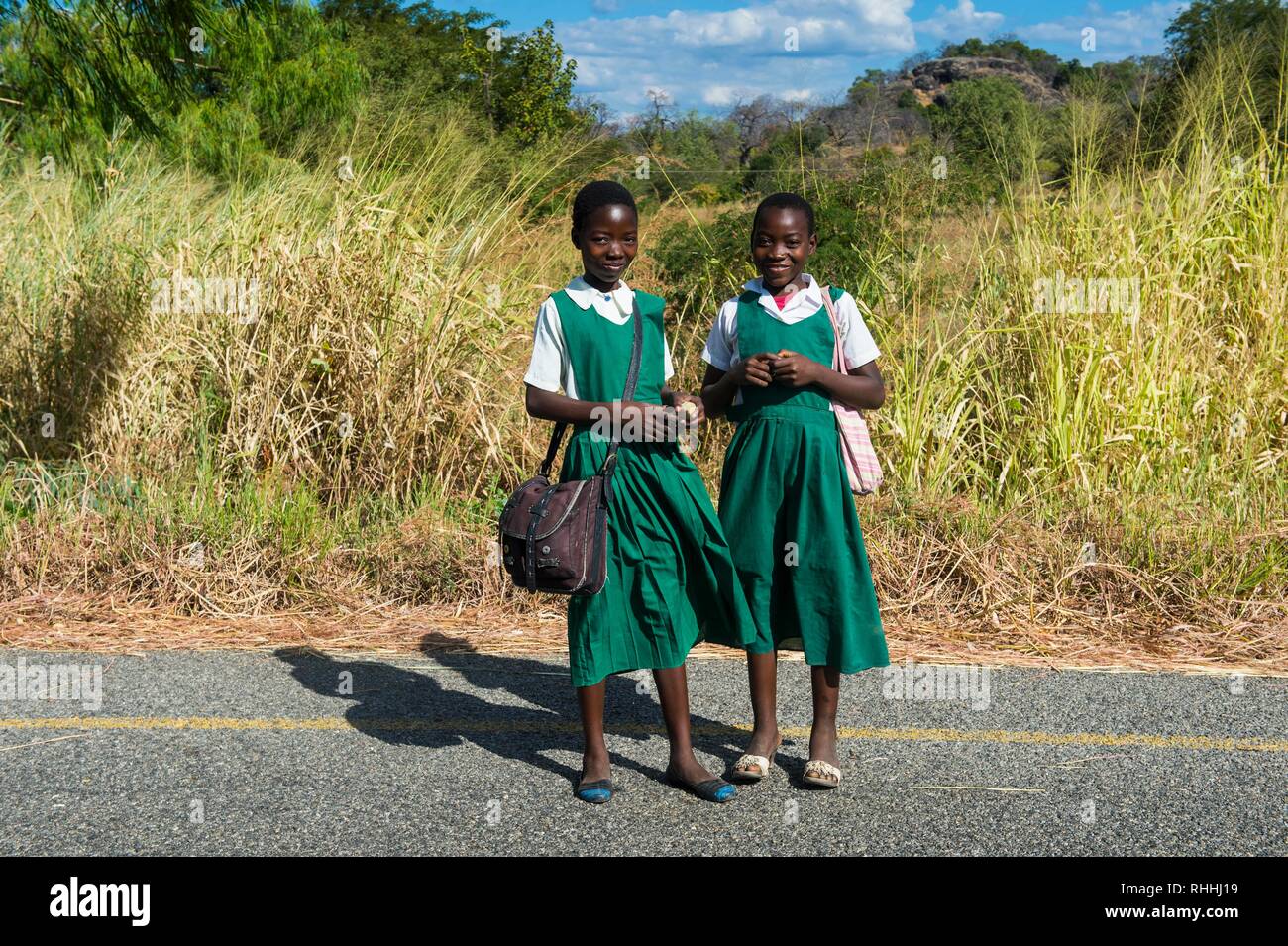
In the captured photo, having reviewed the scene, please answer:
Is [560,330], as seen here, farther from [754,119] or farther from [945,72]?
[945,72]

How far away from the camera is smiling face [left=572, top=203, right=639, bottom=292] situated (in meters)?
3.70

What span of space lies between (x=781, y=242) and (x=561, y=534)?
1.10 metres

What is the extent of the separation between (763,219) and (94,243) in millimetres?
5256

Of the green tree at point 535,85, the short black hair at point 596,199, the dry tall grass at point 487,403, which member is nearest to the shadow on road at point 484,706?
the dry tall grass at point 487,403

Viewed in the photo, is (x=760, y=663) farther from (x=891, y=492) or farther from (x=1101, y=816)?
(x=891, y=492)

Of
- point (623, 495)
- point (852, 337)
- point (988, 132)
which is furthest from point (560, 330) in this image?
point (988, 132)

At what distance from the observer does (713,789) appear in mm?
3742

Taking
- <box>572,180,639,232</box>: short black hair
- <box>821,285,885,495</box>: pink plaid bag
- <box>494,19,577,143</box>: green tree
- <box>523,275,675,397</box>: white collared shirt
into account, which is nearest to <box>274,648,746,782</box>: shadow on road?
<box>821,285,885,495</box>: pink plaid bag

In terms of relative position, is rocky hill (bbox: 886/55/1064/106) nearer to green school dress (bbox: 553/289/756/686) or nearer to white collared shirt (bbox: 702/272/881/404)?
white collared shirt (bbox: 702/272/881/404)

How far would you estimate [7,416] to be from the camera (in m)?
7.19

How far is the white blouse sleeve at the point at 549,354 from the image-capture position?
375 cm

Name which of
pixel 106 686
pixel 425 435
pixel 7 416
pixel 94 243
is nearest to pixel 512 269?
pixel 425 435

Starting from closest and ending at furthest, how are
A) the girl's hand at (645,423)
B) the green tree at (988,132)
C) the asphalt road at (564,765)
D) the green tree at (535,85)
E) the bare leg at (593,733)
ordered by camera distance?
the asphalt road at (564,765) < the girl's hand at (645,423) < the bare leg at (593,733) < the green tree at (988,132) < the green tree at (535,85)

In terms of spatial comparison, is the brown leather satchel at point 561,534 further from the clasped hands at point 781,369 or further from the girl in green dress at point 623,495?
the clasped hands at point 781,369
